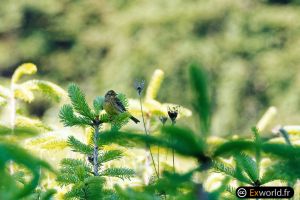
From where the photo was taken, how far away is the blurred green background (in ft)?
58.2

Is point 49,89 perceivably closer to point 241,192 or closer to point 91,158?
point 91,158

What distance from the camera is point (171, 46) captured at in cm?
1950

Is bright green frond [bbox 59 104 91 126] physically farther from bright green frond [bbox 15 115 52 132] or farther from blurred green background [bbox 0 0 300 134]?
blurred green background [bbox 0 0 300 134]

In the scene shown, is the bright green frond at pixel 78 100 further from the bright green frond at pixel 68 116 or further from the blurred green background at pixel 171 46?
the blurred green background at pixel 171 46

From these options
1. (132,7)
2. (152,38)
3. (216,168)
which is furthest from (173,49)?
(216,168)

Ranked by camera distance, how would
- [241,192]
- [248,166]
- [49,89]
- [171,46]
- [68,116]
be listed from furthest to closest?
[171,46], [49,89], [68,116], [248,166], [241,192]

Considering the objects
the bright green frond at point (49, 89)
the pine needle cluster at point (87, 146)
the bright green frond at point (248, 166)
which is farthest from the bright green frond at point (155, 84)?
the bright green frond at point (248, 166)

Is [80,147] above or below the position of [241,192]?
above

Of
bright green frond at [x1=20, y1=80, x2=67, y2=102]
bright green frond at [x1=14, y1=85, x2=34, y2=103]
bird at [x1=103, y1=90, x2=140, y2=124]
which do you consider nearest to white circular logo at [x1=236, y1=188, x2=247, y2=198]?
bird at [x1=103, y1=90, x2=140, y2=124]

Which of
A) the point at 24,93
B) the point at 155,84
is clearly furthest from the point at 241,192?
the point at 155,84

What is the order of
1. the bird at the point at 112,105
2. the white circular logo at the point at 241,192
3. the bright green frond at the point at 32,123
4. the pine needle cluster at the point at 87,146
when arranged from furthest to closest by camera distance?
the bright green frond at the point at 32,123 < the bird at the point at 112,105 < the pine needle cluster at the point at 87,146 < the white circular logo at the point at 241,192

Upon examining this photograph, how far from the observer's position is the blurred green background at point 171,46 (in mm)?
17734

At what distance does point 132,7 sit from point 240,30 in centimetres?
331

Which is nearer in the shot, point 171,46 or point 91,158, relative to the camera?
point 91,158
